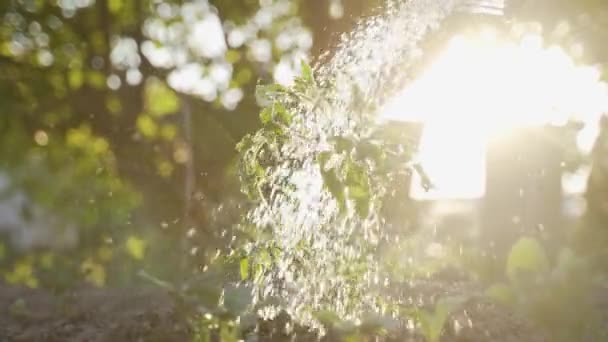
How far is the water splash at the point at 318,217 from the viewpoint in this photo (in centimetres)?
295

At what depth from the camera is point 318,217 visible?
342 cm

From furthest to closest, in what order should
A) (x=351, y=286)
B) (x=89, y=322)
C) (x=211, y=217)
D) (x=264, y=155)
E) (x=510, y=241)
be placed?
1. (x=510, y=241)
2. (x=211, y=217)
3. (x=89, y=322)
4. (x=351, y=286)
5. (x=264, y=155)

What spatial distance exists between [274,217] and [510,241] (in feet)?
13.5

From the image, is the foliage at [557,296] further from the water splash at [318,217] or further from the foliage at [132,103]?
the foliage at [132,103]

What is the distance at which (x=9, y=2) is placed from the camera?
5.39m

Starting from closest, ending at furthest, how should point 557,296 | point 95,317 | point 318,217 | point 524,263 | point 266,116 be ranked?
1. point 266,116
2. point 318,217
3. point 557,296
4. point 524,263
5. point 95,317

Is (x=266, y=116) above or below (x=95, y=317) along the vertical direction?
above

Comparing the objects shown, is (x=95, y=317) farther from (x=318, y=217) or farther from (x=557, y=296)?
(x=557, y=296)

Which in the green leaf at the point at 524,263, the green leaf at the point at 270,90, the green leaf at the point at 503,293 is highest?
the green leaf at the point at 270,90

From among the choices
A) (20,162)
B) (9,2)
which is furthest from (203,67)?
(20,162)

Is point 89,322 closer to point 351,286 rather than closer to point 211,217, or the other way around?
point 211,217

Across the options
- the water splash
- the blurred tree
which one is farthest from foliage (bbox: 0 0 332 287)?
the water splash

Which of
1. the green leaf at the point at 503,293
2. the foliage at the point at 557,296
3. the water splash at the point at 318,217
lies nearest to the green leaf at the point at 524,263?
the foliage at the point at 557,296

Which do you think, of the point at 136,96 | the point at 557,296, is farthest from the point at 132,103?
the point at 557,296
